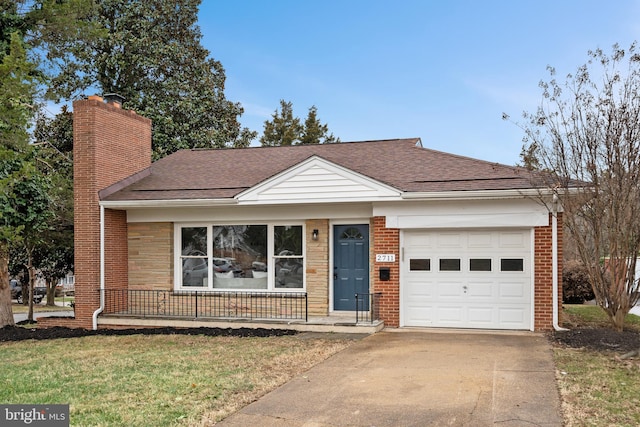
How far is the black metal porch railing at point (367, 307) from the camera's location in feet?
41.8

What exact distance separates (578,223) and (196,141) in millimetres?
19847

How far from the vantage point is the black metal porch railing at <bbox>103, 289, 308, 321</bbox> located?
45.2 ft

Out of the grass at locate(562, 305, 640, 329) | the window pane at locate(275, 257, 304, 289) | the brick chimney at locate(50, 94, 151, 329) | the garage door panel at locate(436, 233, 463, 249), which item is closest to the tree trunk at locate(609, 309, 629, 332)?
the grass at locate(562, 305, 640, 329)

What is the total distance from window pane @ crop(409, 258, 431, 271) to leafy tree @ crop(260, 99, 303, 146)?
30767 mm

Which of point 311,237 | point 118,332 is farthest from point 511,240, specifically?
point 118,332

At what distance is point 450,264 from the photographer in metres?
12.9

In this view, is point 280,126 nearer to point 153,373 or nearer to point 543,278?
point 543,278

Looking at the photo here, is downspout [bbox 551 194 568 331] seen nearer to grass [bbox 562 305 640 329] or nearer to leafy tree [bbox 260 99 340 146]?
grass [bbox 562 305 640 329]

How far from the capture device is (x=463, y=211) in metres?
12.5

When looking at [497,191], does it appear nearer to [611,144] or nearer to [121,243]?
[611,144]

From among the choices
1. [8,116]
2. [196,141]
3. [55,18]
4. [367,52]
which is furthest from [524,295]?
[196,141]

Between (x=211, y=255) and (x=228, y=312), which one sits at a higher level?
(x=211, y=255)

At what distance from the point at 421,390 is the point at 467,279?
570 cm

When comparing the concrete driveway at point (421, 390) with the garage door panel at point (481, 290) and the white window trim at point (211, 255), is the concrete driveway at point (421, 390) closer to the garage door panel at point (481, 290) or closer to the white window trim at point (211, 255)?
the garage door panel at point (481, 290)
